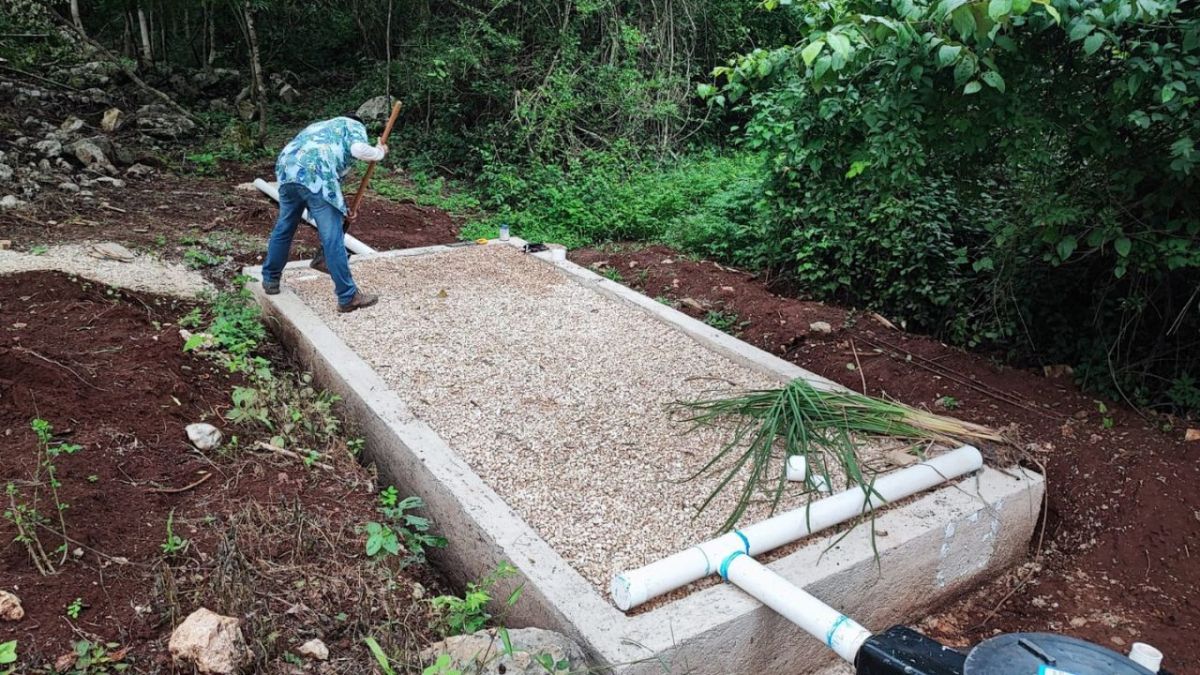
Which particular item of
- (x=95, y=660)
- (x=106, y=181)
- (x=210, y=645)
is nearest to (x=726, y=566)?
(x=210, y=645)

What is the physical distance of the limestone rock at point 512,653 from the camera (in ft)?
6.83

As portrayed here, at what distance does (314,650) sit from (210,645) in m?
0.27

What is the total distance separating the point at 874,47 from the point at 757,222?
380 centimetres

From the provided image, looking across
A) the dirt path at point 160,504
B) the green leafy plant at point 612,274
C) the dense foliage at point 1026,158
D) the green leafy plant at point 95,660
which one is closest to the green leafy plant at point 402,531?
the dirt path at point 160,504

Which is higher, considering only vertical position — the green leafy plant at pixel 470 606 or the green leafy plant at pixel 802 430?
the green leafy plant at pixel 802 430

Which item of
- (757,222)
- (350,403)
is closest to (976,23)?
(350,403)

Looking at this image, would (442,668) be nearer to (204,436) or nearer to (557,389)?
(204,436)

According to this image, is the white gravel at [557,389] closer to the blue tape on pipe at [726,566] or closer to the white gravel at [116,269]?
the blue tape on pipe at [726,566]

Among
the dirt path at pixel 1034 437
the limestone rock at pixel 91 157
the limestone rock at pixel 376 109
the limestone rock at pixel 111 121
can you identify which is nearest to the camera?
the dirt path at pixel 1034 437

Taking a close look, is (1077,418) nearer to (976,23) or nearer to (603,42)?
(976,23)

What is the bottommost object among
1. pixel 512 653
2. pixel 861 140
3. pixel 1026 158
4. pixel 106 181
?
pixel 106 181

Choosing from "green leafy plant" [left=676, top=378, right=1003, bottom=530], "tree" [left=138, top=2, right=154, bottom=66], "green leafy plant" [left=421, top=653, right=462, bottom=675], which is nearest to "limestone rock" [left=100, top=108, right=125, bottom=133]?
"tree" [left=138, top=2, right=154, bottom=66]

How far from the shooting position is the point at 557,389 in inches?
151

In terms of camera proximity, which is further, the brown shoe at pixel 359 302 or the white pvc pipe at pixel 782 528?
the brown shoe at pixel 359 302
